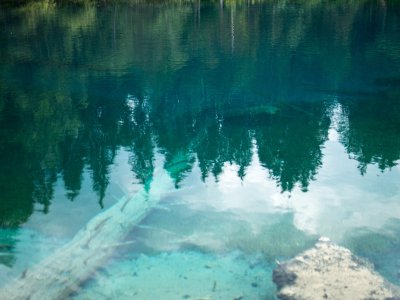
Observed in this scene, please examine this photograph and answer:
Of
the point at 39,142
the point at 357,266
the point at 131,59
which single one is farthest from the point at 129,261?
the point at 131,59

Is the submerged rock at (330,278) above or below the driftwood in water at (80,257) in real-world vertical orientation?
above

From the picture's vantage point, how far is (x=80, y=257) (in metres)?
16.6

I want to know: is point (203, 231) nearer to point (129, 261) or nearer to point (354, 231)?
point (129, 261)

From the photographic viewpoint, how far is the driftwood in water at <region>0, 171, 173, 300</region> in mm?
15000

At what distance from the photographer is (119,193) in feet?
74.5

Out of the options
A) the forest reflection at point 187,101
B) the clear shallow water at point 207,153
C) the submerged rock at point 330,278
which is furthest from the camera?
the forest reflection at point 187,101

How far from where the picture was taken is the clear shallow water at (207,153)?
17.6 meters

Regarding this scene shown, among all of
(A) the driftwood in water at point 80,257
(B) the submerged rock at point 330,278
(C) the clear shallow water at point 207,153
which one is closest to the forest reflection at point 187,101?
(C) the clear shallow water at point 207,153

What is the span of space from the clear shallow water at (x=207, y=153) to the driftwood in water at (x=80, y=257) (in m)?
0.49

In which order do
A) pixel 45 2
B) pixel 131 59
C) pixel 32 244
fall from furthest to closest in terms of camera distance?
pixel 45 2 → pixel 131 59 → pixel 32 244

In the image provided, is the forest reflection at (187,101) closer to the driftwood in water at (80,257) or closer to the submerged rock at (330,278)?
the driftwood in water at (80,257)

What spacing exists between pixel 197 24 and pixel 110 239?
74.4m

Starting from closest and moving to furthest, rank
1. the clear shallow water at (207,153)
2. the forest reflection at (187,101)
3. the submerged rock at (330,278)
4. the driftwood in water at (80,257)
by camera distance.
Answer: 1. the submerged rock at (330,278)
2. the driftwood in water at (80,257)
3. the clear shallow water at (207,153)
4. the forest reflection at (187,101)

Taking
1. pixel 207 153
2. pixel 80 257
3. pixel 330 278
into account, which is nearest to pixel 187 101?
pixel 207 153
